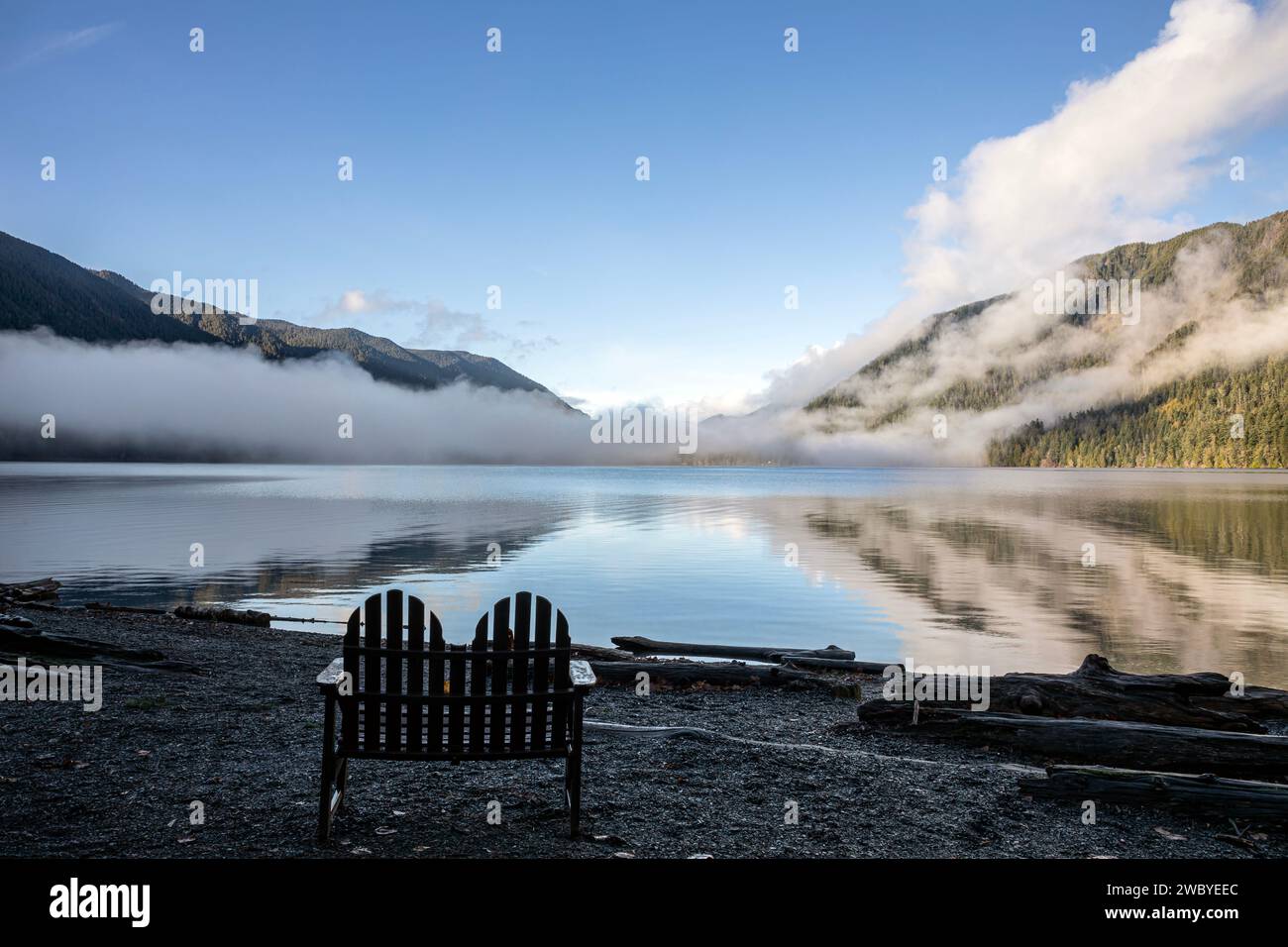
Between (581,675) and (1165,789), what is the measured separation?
5.29 metres

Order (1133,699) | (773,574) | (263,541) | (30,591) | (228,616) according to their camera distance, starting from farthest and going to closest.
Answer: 1. (263,541)
2. (773,574)
3. (30,591)
4. (228,616)
5. (1133,699)

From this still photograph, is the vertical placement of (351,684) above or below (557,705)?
above

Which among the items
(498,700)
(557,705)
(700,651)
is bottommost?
(700,651)

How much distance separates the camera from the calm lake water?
72.7ft

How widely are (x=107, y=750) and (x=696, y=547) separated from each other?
124 feet

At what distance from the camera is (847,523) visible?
2493 inches

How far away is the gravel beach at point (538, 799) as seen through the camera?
19.1 feet

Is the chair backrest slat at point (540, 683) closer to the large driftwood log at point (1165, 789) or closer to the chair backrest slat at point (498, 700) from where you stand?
the chair backrest slat at point (498, 700)

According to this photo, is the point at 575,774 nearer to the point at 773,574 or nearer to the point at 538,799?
the point at 538,799

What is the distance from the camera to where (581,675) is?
20.7ft

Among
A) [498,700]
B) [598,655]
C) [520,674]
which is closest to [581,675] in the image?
[520,674]

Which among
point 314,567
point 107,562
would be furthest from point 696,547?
point 107,562

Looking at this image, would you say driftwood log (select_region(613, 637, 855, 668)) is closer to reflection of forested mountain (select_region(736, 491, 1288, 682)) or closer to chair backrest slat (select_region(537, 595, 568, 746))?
reflection of forested mountain (select_region(736, 491, 1288, 682))

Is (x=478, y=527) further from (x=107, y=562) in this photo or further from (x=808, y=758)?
(x=808, y=758)
